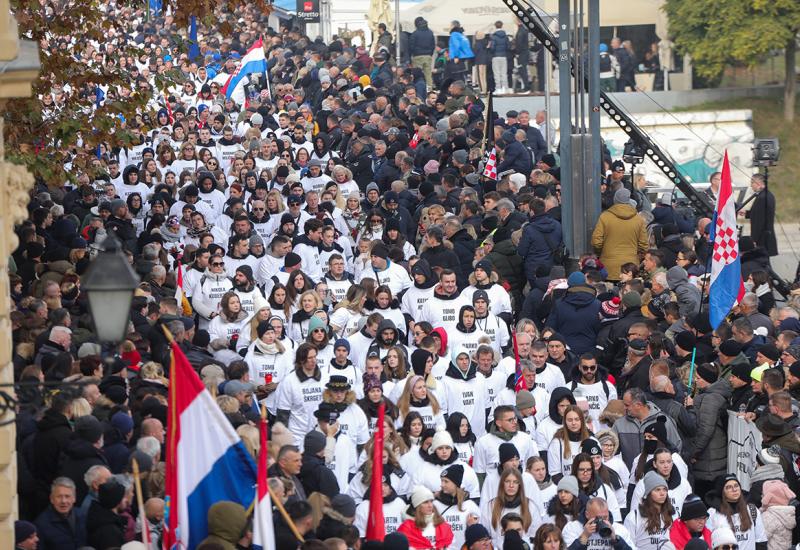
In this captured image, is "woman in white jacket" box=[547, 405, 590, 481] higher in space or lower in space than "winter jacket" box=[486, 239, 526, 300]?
lower

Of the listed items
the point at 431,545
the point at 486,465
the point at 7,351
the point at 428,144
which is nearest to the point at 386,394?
the point at 486,465

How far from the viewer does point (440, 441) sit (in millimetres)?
13242

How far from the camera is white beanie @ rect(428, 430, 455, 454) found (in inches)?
521

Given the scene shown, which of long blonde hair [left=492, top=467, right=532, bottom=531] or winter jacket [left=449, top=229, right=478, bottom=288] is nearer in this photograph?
long blonde hair [left=492, top=467, right=532, bottom=531]

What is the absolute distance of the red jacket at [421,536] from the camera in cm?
1238

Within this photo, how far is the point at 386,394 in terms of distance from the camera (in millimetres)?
14977

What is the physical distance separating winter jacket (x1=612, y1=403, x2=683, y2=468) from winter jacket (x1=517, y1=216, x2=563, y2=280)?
567cm

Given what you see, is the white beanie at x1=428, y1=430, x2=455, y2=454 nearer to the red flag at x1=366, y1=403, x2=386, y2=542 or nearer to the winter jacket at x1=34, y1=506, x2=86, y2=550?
the red flag at x1=366, y1=403, x2=386, y2=542

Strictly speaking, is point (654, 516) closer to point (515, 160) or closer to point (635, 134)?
point (515, 160)

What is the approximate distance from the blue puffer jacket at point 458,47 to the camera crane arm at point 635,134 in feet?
33.7

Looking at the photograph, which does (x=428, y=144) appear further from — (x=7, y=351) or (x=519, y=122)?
(x=7, y=351)

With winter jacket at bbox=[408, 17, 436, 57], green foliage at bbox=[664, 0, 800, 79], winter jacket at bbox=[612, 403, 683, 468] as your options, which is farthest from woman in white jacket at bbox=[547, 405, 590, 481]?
green foliage at bbox=[664, 0, 800, 79]

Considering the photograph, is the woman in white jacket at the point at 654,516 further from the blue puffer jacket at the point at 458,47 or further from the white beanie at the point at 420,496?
the blue puffer jacket at the point at 458,47

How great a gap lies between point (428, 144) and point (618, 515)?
13445 mm
